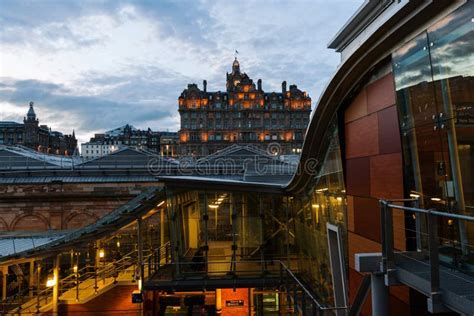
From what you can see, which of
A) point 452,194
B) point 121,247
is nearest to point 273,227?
point 452,194

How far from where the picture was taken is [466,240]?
413 cm

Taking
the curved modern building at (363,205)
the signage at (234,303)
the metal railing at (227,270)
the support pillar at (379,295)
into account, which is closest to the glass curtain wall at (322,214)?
the curved modern building at (363,205)

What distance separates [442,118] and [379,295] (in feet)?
7.67

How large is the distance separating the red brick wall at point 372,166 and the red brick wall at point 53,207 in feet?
Result: 70.6

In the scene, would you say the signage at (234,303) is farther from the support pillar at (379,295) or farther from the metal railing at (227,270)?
the support pillar at (379,295)

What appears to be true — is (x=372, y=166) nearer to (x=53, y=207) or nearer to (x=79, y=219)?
(x=79, y=219)

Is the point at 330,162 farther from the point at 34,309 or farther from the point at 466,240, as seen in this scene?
the point at 34,309

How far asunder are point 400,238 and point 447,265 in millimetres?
1353

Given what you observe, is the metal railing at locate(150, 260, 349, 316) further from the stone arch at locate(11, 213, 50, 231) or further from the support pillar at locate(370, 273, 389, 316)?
the stone arch at locate(11, 213, 50, 231)

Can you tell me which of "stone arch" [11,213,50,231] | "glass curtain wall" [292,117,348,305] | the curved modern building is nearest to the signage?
the curved modern building

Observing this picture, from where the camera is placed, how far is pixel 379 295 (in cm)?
416

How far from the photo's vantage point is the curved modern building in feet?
13.7

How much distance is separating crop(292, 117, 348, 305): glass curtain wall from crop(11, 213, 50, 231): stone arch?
813 inches

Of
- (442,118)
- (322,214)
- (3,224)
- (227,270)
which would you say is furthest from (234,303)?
(3,224)
